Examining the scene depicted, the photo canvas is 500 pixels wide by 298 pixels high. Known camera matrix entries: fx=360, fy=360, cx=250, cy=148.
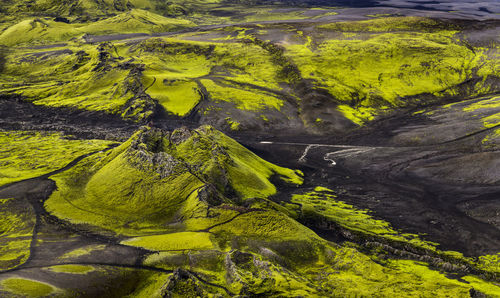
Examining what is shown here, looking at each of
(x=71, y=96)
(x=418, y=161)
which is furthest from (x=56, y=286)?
(x=71, y=96)

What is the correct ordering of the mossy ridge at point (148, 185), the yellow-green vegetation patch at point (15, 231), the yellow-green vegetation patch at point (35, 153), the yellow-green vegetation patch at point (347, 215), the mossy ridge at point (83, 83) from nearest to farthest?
1. the yellow-green vegetation patch at point (15, 231)
2. the mossy ridge at point (148, 185)
3. the yellow-green vegetation patch at point (347, 215)
4. the yellow-green vegetation patch at point (35, 153)
5. the mossy ridge at point (83, 83)

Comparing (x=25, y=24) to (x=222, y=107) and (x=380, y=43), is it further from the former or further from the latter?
(x=380, y=43)

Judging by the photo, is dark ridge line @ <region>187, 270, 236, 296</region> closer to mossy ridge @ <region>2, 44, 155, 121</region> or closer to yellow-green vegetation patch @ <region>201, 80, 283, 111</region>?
mossy ridge @ <region>2, 44, 155, 121</region>

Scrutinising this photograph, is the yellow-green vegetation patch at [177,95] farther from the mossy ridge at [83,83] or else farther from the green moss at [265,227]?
the green moss at [265,227]

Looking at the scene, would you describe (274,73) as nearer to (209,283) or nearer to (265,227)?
(265,227)

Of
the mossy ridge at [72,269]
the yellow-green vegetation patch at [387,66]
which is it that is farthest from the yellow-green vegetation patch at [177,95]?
the mossy ridge at [72,269]
